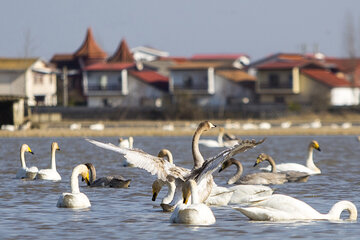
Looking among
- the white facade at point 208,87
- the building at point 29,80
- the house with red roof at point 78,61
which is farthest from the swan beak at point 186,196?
the house with red roof at point 78,61

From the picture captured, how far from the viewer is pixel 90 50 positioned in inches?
3915

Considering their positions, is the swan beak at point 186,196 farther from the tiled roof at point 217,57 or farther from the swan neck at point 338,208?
the tiled roof at point 217,57

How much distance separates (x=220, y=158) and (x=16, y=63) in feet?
211

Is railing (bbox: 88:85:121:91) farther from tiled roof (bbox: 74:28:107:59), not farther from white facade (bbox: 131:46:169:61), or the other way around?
white facade (bbox: 131:46:169:61)

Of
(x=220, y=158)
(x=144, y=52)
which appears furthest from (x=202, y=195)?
(x=144, y=52)

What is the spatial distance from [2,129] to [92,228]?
3508 centimetres

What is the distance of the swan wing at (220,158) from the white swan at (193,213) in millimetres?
359

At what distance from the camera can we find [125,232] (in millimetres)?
12859

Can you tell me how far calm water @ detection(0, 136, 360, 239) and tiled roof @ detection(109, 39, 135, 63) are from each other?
73.0m

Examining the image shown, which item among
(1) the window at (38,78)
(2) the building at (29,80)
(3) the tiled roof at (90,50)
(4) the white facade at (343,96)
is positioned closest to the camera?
(2) the building at (29,80)

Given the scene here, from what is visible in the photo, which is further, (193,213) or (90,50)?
(90,50)

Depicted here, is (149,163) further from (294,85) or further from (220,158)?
(294,85)

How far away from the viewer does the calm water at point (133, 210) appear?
41.4 ft

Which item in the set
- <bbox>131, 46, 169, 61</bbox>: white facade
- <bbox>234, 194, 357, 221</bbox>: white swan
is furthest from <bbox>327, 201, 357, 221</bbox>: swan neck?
<bbox>131, 46, 169, 61</bbox>: white facade
